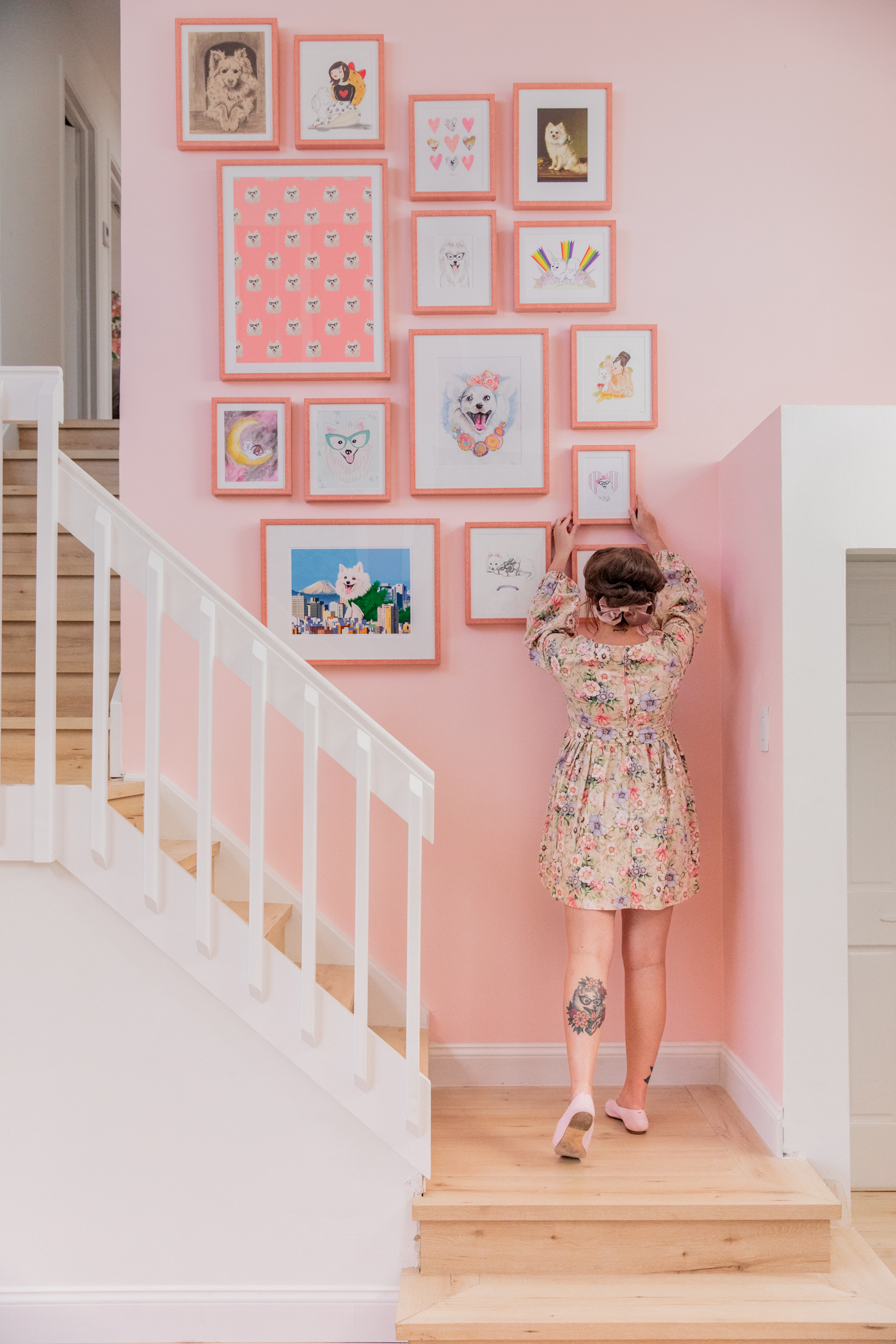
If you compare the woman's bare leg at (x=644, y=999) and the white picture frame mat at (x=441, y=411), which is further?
the white picture frame mat at (x=441, y=411)

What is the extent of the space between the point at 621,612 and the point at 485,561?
45cm

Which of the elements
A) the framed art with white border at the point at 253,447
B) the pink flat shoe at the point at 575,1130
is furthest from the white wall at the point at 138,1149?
the framed art with white border at the point at 253,447

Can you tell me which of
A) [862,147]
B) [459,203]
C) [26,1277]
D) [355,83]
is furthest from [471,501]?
[26,1277]

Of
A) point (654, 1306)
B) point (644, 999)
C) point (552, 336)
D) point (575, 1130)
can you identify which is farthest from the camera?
point (552, 336)

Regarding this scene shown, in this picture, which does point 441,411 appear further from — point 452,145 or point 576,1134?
point 576,1134

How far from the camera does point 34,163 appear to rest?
3727 millimetres

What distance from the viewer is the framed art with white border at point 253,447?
2482mm

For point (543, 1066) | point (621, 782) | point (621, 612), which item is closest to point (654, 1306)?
point (543, 1066)

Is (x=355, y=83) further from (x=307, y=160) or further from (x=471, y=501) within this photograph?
(x=471, y=501)

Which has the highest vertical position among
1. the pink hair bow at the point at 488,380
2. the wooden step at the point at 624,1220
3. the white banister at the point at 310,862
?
the pink hair bow at the point at 488,380

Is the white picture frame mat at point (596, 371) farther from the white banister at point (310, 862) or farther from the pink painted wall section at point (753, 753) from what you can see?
the white banister at point (310, 862)

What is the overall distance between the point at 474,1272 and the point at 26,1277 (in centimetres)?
92

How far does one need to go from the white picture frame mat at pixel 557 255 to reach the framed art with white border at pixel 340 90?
48 centimetres

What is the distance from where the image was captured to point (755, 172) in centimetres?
252
